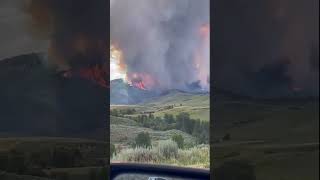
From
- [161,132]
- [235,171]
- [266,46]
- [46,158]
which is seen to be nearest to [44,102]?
[46,158]

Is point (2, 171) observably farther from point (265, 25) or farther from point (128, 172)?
point (265, 25)

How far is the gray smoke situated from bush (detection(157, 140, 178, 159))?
486 millimetres

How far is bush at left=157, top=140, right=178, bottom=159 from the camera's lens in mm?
4387

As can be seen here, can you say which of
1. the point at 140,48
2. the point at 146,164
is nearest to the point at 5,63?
the point at 140,48

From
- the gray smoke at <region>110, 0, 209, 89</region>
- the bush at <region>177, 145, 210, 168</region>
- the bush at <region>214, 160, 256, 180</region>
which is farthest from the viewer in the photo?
the gray smoke at <region>110, 0, 209, 89</region>

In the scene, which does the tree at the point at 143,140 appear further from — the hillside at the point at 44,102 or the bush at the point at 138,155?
the hillside at the point at 44,102

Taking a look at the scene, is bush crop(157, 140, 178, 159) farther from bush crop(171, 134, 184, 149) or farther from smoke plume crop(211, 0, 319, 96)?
smoke plume crop(211, 0, 319, 96)

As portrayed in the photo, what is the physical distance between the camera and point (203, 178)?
13.4 ft

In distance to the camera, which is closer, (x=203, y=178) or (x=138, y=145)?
(x=203, y=178)

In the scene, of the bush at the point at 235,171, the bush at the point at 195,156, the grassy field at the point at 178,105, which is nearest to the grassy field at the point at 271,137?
the bush at the point at 235,171

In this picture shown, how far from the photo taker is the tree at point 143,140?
4.56 metres

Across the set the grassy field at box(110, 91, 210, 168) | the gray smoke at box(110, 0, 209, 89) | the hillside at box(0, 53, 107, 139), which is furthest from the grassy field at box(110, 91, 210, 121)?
the hillside at box(0, 53, 107, 139)

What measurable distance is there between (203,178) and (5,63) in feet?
7.06

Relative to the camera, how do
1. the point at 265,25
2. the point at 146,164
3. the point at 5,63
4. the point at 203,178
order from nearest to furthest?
the point at 265,25, the point at 203,178, the point at 146,164, the point at 5,63
